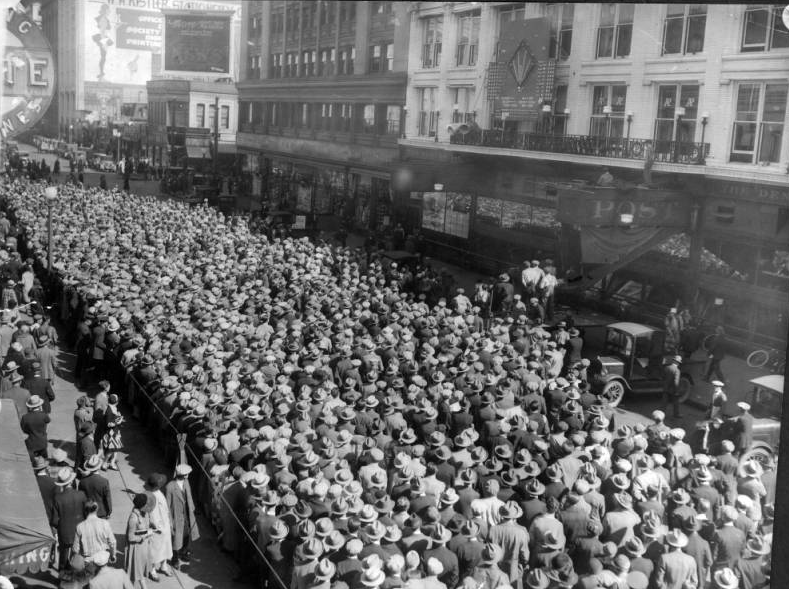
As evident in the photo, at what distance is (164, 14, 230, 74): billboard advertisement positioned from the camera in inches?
642

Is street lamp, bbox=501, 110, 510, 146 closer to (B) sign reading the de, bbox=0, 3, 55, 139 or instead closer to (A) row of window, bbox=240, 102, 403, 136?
(A) row of window, bbox=240, 102, 403, 136

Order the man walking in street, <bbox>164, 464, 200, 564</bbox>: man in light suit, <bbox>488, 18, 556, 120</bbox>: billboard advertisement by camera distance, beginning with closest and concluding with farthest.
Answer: <bbox>164, 464, 200, 564</bbox>: man in light suit
the man walking in street
<bbox>488, 18, 556, 120</bbox>: billboard advertisement

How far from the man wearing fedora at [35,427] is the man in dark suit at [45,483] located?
84cm

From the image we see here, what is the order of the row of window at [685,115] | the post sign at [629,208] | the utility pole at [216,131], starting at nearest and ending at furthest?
the row of window at [685,115]
the post sign at [629,208]
the utility pole at [216,131]

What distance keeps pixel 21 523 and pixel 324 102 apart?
25838 millimetres

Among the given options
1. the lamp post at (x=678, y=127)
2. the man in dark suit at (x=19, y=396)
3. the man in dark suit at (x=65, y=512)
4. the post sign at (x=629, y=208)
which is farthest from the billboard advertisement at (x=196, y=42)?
the lamp post at (x=678, y=127)

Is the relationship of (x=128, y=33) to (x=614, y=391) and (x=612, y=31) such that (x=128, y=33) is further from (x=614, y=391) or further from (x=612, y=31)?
(x=614, y=391)

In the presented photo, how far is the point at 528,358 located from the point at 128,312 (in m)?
8.35

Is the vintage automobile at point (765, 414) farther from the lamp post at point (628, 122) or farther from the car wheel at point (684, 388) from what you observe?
the lamp post at point (628, 122)

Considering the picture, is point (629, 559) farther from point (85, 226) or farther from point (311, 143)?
point (311, 143)

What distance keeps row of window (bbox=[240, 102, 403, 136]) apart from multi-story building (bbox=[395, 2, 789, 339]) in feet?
21.8

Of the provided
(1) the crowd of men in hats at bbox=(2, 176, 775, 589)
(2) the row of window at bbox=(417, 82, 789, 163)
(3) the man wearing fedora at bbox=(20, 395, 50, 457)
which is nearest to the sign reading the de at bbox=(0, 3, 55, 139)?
(3) the man wearing fedora at bbox=(20, 395, 50, 457)

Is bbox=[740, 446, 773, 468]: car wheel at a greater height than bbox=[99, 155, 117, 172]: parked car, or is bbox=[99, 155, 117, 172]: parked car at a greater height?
bbox=[99, 155, 117, 172]: parked car

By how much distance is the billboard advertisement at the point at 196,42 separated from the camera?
1630 centimetres
